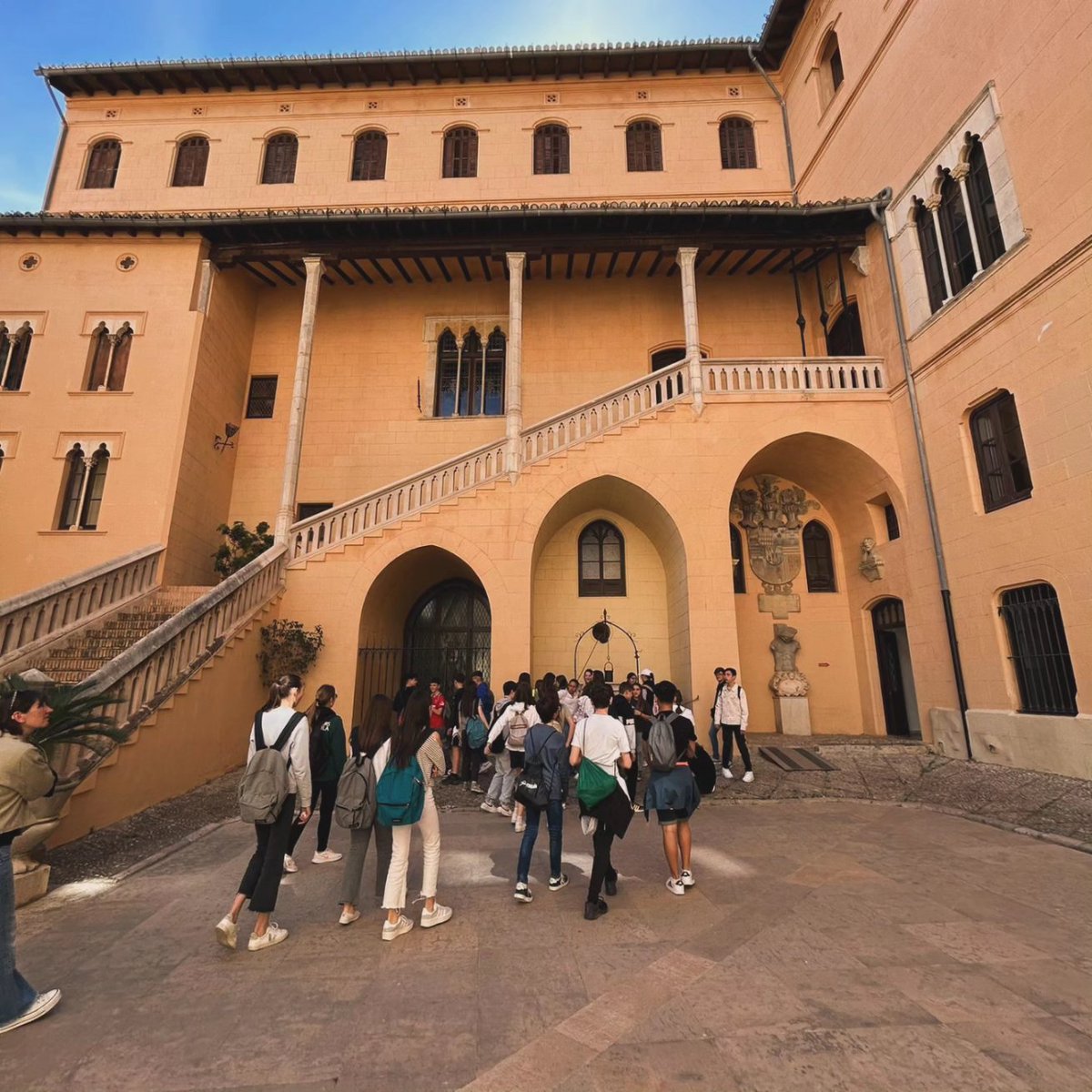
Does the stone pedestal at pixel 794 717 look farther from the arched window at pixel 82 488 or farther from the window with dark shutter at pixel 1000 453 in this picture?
the arched window at pixel 82 488

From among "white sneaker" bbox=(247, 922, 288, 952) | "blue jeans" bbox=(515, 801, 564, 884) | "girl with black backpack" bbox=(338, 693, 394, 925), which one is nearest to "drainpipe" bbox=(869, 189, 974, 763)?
"blue jeans" bbox=(515, 801, 564, 884)

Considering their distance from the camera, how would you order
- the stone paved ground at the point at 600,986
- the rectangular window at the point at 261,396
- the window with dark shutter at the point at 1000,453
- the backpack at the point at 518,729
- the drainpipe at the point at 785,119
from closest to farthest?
the stone paved ground at the point at 600,986, the backpack at the point at 518,729, the window with dark shutter at the point at 1000,453, the rectangular window at the point at 261,396, the drainpipe at the point at 785,119

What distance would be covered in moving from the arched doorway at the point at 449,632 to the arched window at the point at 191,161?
15.0 m

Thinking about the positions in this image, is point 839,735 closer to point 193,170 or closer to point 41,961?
point 41,961

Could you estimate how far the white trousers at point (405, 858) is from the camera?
14.0 ft

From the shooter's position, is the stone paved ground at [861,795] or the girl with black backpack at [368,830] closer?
the girl with black backpack at [368,830]

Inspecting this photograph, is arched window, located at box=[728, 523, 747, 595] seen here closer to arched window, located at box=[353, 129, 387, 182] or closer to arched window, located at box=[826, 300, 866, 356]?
arched window, located at box=[826, 300, 866, 356]

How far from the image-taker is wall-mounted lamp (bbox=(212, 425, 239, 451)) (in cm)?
1521

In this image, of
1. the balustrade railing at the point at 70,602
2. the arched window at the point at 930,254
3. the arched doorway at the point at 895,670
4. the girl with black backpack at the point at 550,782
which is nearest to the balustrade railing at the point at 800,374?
the arched window at the point at 930,254

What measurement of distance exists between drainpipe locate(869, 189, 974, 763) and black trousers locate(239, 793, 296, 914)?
11242 mm

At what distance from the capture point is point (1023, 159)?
377 inches

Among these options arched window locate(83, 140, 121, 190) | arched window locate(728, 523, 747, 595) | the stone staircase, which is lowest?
the stone staircase

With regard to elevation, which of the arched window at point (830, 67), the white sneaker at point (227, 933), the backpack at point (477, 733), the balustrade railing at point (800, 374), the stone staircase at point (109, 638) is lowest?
the white sneaker at point (227, 933)

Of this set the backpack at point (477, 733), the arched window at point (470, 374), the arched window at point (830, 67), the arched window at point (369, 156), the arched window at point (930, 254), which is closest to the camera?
the backpack at point (477, 733)
